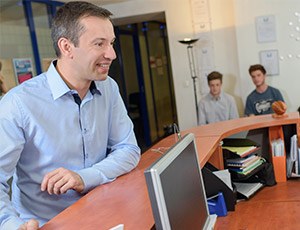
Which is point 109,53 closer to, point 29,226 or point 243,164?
point 29,226

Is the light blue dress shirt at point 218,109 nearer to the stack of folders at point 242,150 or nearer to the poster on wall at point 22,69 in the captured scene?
the poster on wall at point 22,69

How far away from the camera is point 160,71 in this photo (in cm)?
843

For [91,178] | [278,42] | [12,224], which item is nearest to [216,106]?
[278,42]

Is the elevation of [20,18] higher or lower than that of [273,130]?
higher

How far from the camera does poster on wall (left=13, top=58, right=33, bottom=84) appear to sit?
186 inches

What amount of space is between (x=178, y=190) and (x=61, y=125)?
0.51m

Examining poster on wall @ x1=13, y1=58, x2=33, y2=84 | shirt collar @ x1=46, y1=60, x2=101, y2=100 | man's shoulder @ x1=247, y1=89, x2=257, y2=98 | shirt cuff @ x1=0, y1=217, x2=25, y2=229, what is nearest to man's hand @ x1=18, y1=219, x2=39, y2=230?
shirt cuff @ x1=0, y1=217, x2=25, y2=229

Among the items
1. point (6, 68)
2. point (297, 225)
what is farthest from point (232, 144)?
point (6, 68)

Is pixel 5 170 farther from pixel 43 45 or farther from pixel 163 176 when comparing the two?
pixel 43 45

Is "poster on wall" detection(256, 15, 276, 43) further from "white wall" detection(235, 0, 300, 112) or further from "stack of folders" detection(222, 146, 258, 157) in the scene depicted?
"stack of folders" detection(222, 146, 258, 157)

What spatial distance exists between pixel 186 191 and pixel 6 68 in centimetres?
396

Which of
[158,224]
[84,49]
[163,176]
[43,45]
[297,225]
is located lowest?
[297,225]

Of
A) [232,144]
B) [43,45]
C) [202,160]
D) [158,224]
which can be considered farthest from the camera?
[43,45]

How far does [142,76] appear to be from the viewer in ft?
24.9
